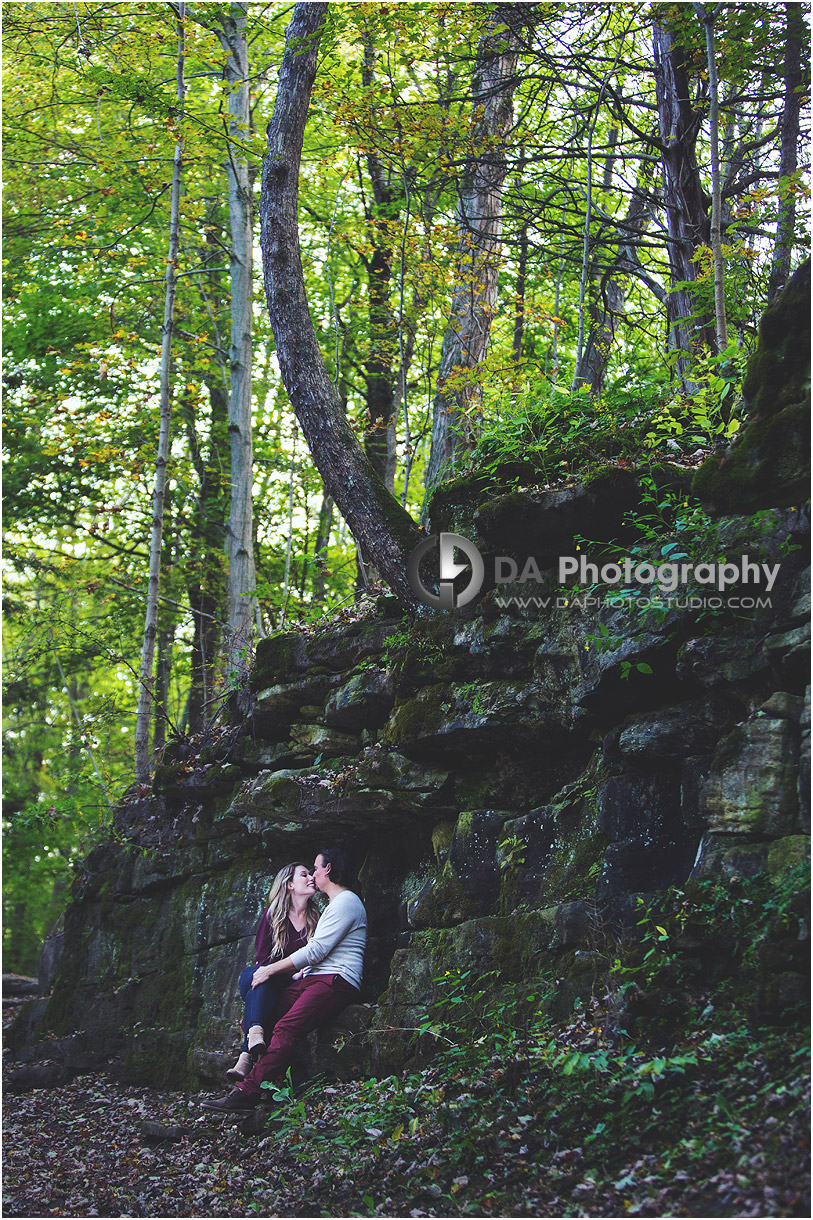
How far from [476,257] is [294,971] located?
24.4 feet

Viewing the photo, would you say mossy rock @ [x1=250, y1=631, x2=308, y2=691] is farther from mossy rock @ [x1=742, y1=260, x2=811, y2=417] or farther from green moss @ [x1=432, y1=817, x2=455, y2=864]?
mossy rock @ [x1=742, y1=260, x2=811, y2=417]

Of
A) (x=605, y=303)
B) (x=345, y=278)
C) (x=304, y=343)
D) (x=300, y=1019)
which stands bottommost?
(x=300, y=1019)

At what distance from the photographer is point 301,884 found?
7.00 meters

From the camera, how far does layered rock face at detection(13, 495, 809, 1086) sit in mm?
4809

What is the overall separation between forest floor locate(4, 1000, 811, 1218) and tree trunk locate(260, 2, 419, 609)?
12.5ft

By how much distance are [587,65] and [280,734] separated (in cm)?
→ 700

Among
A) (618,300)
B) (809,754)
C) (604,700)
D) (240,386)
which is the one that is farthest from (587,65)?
(809,754)

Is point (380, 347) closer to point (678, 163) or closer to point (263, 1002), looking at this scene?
point (678, 163)

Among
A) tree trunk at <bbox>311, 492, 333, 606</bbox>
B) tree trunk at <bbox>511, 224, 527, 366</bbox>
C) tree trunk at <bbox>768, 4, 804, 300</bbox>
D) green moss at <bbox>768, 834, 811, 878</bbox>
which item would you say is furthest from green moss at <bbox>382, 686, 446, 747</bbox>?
tree trunk at <bbox>311, 492, 333, 606</bbox>

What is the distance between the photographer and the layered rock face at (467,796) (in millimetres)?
4809

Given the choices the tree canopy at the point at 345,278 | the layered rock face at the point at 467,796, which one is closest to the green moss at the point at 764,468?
the layered rock face at the point at 467,796

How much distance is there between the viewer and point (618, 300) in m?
12.2

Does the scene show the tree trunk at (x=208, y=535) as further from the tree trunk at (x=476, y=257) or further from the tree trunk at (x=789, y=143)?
the tree trunk at (x=789, y=143)

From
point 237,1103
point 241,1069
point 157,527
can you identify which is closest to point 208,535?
point 157,527
